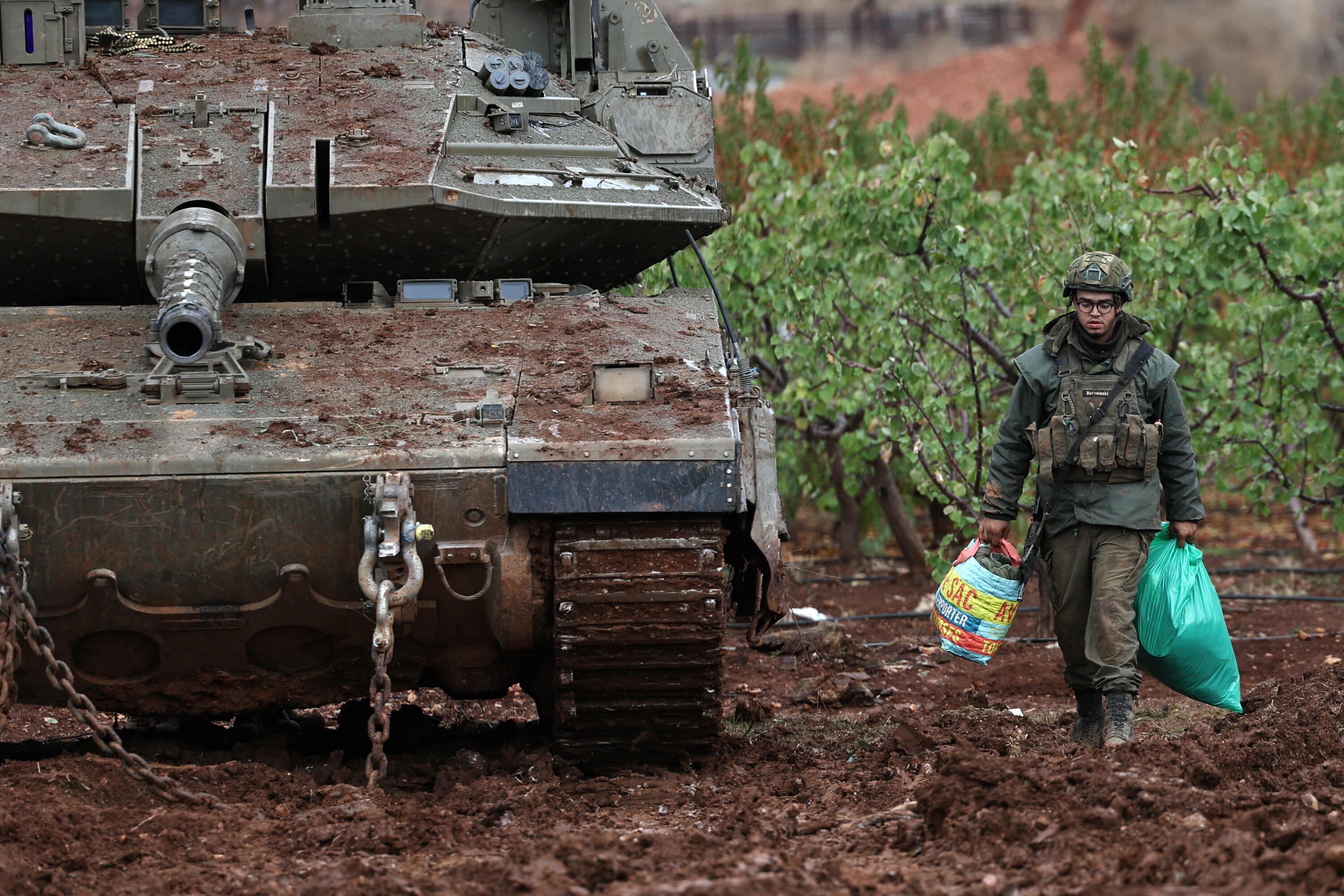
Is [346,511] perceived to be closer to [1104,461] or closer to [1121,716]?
[1104,461]

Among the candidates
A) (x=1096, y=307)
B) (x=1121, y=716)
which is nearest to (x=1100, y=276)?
(x=1096, y=307)

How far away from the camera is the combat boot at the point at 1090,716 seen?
6.04 m

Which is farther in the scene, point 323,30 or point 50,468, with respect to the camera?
point 323,30

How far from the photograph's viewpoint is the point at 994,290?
10359 mm

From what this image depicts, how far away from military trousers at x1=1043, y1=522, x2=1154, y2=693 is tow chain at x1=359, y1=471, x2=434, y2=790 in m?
2.19

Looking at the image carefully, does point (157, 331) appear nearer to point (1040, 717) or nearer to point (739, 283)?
point (1040, 717)

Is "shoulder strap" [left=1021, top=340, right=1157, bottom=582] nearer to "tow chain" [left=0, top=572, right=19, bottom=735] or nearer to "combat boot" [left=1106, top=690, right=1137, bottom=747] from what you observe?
"combat boot" [left=1106, top=690, right=1137, bottom=747]

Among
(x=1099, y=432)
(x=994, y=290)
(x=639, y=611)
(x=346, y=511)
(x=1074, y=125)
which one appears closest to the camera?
(x=346, y=511)

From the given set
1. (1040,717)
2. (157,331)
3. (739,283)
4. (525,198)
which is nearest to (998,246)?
(739,283)

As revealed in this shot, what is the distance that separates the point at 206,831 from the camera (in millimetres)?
4730

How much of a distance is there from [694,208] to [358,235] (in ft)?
4.12

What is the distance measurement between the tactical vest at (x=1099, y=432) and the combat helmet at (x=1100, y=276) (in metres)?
0.19

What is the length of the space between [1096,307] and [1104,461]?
50 cm

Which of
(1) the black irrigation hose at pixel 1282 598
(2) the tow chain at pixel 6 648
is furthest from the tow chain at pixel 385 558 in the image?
(1) the black irrigation hose at pixel 1282 598
